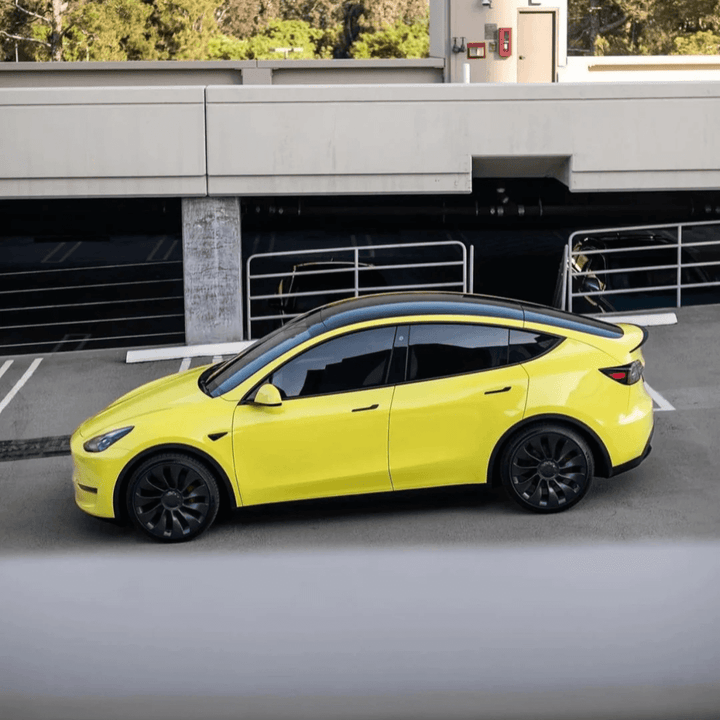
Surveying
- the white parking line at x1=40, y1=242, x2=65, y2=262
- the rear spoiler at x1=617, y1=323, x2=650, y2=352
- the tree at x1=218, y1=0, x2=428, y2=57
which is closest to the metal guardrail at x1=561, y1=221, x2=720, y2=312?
the rear spoiler at x1=617, y1=323, x2=650, y2=352

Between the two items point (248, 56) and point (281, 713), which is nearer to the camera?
point (281, 713)

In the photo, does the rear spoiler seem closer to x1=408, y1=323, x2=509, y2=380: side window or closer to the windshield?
x1=408, y1=323, x2=509, y2=380: side window

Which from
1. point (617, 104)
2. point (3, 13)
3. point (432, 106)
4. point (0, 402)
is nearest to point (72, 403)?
point (0, 402)

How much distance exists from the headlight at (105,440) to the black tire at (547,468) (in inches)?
102

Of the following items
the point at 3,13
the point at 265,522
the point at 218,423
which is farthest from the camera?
the point at 3,13

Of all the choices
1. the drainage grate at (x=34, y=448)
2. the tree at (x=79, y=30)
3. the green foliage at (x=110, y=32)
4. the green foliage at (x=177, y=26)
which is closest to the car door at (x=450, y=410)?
the drainage grate at (x=34, y=448)

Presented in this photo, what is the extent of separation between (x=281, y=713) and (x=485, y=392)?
4.14m

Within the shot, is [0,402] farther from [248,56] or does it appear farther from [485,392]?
[248,56]

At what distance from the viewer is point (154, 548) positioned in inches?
291

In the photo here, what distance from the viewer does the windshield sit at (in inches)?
299

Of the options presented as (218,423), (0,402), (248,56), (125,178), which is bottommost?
(0,402)

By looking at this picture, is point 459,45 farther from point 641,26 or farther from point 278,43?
point 641,26

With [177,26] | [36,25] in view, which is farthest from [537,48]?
[36,25]

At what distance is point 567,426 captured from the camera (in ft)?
24.4
